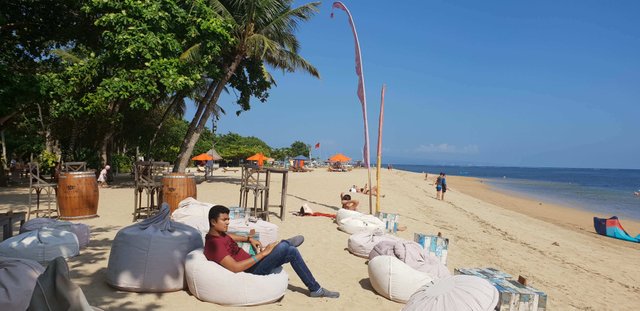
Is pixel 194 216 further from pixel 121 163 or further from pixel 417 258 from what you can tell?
pixel 121 163

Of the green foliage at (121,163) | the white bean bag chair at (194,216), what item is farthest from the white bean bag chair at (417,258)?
the green foliage at (121,163)

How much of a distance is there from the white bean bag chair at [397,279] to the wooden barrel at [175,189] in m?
5.16

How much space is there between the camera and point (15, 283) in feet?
9.26

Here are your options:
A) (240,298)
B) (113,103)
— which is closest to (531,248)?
(240,298)

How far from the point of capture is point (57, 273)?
2189mm

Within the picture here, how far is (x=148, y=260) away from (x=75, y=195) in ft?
16.9

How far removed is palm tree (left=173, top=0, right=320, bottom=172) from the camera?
57.0 feet

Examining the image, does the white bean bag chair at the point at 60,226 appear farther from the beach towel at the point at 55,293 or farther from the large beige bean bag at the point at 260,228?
the beach towel at the point at 55,293

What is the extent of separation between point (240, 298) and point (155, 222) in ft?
4.78

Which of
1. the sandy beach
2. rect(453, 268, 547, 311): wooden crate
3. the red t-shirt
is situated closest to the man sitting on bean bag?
the red t-shirt

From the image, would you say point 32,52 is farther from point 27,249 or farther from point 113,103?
point 27,249

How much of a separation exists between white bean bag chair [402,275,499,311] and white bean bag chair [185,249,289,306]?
166 centimetres

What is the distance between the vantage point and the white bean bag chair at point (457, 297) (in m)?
3.31

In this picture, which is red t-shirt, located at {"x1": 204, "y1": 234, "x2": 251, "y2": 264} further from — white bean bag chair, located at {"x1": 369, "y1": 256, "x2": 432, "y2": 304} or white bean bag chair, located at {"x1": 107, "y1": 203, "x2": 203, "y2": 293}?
white bean bag chair, located at {"x1": 369, "y1": 256, "x2": 432, "y2": 304}
